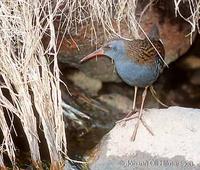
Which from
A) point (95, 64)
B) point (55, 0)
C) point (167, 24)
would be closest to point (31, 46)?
point (55, 0)

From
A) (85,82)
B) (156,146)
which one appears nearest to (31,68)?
(156,146)

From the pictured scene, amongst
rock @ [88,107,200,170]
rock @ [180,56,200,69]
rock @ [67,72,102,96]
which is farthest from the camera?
rock @ [180,56,200,69]

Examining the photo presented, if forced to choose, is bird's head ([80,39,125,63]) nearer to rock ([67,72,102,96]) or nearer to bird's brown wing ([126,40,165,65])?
bird's brown wing ([126,40,165,65])

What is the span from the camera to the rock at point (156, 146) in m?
3.22

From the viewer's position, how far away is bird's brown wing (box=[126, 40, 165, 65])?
3318 mm

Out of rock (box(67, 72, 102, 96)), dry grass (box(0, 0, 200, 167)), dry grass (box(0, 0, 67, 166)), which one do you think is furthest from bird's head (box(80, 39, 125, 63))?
rock (box(67, 72, 102, 96))

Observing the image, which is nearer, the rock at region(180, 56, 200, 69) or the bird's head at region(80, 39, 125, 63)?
the bird's head at region(80, 39, 125, 63)

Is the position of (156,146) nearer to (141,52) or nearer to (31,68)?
(141,52)

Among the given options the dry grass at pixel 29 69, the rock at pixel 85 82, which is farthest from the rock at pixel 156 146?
the rock at pixel 85 82

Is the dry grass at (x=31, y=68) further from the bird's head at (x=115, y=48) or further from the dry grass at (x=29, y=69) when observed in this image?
the bird's head at (x=115, y=48)

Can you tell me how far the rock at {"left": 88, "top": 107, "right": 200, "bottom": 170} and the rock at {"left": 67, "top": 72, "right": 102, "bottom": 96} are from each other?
980 millimetres

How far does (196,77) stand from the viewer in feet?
16.3

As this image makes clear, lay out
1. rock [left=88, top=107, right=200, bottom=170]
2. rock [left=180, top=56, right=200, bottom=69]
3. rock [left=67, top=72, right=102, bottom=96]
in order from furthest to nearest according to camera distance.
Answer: rock [left=180, top=56, right=200, bottom=69] → rock [left=67, top=72, right=102, bottom=96] → rock [left=88, top=107, right=200, bottom=170]

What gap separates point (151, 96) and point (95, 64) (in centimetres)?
58
